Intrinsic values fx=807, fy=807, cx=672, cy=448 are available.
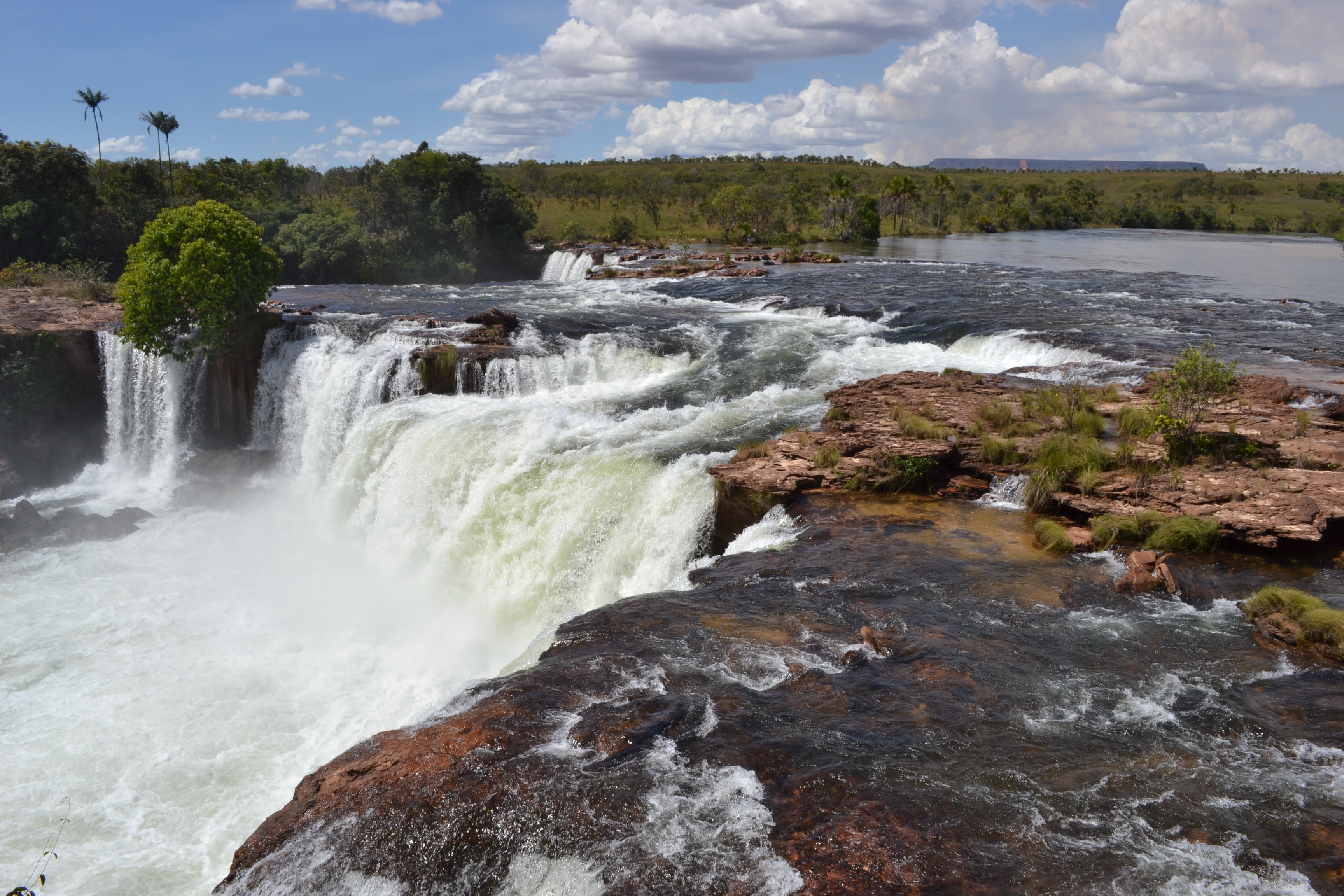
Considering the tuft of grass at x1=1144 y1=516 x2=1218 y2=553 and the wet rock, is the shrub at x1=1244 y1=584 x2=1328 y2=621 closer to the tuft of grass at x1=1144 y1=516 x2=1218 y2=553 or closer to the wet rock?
the wet rock

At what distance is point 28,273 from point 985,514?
38552 millimetres

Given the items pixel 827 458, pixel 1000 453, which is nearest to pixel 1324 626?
pixel 1000 453

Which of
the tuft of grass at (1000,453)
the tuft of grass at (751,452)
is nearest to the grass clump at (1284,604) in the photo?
the tuft of grass at (1000,453)

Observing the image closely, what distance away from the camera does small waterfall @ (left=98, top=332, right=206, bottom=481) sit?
2627 cm

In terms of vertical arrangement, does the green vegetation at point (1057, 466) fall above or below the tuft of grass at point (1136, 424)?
below

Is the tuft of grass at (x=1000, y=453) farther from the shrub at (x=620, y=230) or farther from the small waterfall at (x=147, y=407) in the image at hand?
the shrub at (x=620, y=230)

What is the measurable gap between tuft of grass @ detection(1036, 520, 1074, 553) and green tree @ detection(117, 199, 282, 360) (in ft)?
77.5

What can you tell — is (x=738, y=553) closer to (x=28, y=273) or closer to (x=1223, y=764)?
(x=1223, y=764)

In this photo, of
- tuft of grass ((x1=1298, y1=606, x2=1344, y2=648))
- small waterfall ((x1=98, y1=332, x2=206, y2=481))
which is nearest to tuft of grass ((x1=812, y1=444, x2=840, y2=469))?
tuft of grass ((x1=1298, y1=606, x2=1344, y2=648))

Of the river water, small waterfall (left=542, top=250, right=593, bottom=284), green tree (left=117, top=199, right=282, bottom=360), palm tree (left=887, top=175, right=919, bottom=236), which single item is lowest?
the river water

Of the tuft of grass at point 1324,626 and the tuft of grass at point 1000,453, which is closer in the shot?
the tuft of grass at point 1324,626

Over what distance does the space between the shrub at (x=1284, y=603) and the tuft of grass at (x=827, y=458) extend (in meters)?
6.91

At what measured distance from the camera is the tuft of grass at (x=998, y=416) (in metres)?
16.6

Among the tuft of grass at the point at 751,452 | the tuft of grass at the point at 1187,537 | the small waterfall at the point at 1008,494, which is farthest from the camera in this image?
the tuft of grass at the point at 751,452
